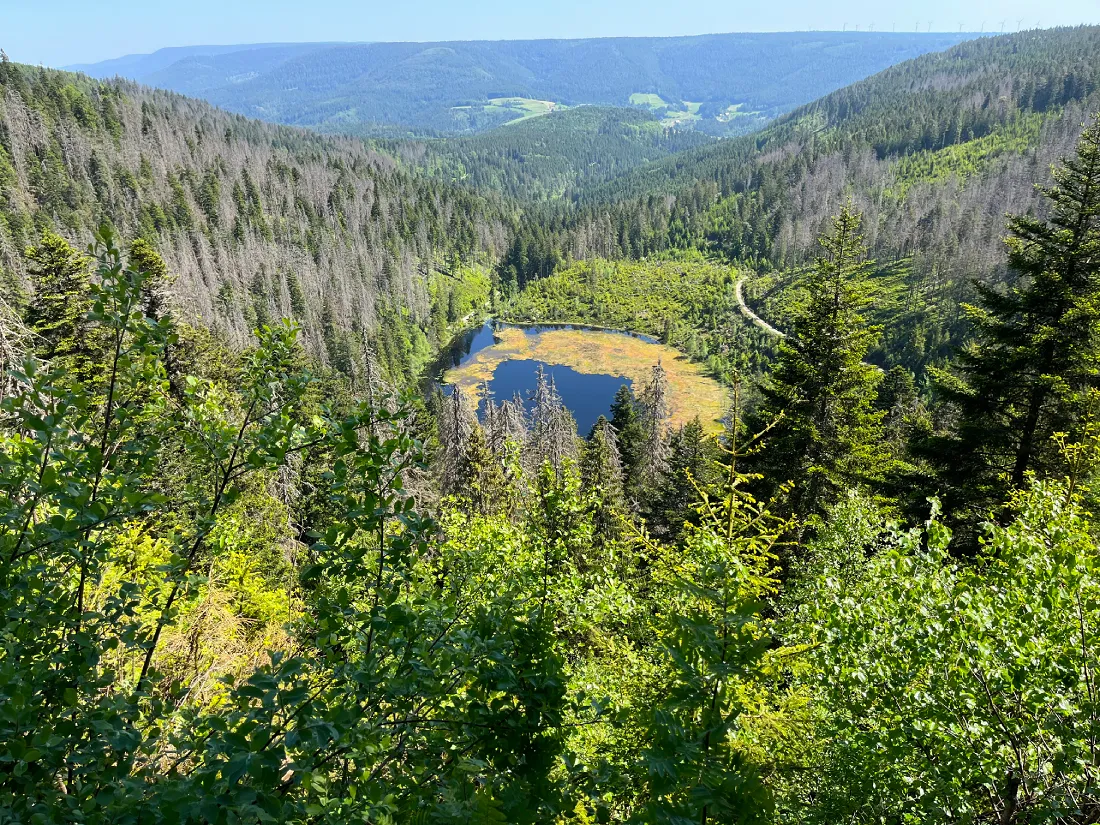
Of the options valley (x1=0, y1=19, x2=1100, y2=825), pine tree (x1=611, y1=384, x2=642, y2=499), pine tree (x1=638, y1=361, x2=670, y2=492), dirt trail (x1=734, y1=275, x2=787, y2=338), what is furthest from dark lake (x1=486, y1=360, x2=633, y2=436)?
valley (x1=0, y1=19, x2=1100, y2=825)

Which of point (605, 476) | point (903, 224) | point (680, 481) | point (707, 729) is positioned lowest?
point (903, 224)

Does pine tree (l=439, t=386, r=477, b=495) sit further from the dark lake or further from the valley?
the dark lake

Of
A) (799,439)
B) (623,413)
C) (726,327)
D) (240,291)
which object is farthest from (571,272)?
(799,439)

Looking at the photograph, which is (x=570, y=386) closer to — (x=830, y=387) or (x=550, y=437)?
(x=550, y=437)

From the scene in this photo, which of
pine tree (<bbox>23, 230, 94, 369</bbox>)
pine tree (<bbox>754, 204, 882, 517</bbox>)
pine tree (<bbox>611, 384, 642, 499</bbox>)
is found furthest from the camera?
pine tree (<bbox>611, 384, 642, 499</bbox>)

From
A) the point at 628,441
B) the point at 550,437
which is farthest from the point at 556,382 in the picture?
the point at 550,437

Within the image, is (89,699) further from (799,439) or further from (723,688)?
(799,439)
